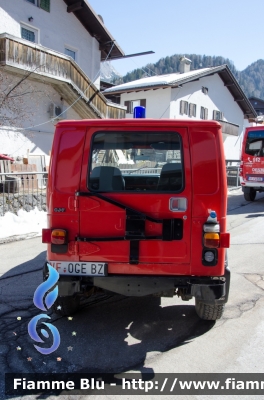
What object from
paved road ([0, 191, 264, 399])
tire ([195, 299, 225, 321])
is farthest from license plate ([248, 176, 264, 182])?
tire ([195, 299, 225, 321])

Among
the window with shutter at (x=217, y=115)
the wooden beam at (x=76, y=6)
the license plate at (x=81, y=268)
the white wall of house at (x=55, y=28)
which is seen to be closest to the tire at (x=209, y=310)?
the license plate at (x=81, y=268)

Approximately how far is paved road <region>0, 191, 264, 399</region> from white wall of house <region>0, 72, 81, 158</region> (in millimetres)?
11265

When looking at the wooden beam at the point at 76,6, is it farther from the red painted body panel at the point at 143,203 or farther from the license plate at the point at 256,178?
the red painted body panel at the point at 143,203

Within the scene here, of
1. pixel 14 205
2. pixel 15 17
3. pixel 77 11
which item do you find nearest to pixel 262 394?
pixel 14 205

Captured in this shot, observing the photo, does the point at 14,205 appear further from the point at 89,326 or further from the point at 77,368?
the point at 77,368

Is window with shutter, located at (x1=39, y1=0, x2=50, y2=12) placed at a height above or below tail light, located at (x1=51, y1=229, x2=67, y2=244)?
above

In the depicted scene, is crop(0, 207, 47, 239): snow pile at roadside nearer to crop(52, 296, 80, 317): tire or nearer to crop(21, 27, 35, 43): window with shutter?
crop(52, 296, 80, 317): tire

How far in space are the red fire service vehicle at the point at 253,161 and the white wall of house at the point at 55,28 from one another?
36.4 ft

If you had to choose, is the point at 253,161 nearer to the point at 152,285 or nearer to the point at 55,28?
the point at 152,285

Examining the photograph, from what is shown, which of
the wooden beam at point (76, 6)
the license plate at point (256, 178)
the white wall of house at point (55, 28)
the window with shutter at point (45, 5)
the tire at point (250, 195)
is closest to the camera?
the license plate at point (256, 178)

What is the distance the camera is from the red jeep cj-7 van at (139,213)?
326 cm

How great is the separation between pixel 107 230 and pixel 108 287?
54 centimetres

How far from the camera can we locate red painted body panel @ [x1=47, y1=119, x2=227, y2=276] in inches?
128

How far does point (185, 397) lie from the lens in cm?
270
